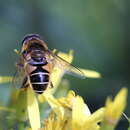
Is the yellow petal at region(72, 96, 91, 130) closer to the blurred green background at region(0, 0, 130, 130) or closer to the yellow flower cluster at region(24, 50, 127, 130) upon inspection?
the yellow flower cluster at region(24, 50, 127, 130)

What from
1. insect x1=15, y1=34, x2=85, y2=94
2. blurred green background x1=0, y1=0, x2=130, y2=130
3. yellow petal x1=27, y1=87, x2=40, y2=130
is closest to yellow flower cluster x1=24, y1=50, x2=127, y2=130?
yellow petal x1=27, y1=87, x2=40, y2=130

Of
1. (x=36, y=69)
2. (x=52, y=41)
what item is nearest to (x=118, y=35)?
(x=52, y=41)

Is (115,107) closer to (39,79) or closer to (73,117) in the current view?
(73,117)

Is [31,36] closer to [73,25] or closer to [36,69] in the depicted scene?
[36,69]

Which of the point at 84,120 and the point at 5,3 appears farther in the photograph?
the point at 5,3

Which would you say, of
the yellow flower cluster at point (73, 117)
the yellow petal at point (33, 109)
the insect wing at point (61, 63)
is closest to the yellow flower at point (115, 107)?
the yellow flower cluster at point (73, 117)
